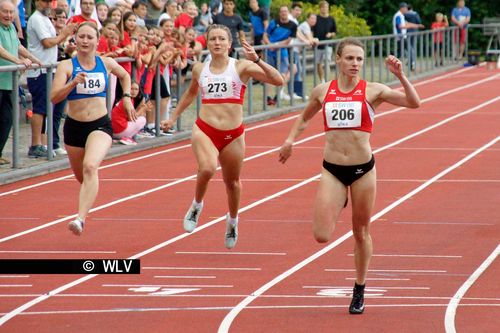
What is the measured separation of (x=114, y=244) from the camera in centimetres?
1347

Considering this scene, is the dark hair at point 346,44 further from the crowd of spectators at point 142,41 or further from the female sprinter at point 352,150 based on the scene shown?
the crowd of spectators at point 142,41

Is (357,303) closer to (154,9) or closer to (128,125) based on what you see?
(128,125)

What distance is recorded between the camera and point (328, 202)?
10250 millimetres

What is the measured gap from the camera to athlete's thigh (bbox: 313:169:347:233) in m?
10.2

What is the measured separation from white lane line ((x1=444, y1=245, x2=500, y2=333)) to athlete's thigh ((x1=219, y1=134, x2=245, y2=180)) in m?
2.40

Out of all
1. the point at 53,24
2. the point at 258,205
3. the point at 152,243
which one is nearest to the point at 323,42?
the point at 53,24

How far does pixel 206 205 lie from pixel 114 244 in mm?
2770

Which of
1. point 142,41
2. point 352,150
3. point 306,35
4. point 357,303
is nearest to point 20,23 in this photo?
point 142,41

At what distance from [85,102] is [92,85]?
0.55ft

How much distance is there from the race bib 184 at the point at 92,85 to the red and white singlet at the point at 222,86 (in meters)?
0.90

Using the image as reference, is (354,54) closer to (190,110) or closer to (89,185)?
(89,185)

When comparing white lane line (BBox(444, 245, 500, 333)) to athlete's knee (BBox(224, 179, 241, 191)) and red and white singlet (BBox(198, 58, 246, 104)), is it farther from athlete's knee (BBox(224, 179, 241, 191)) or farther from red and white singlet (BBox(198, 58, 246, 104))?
red and white singlet (BBox(198, 58, 246, 104))

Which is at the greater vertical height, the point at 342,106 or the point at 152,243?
the point at 342,106

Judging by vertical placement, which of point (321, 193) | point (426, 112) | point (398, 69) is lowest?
point (426, 112)
